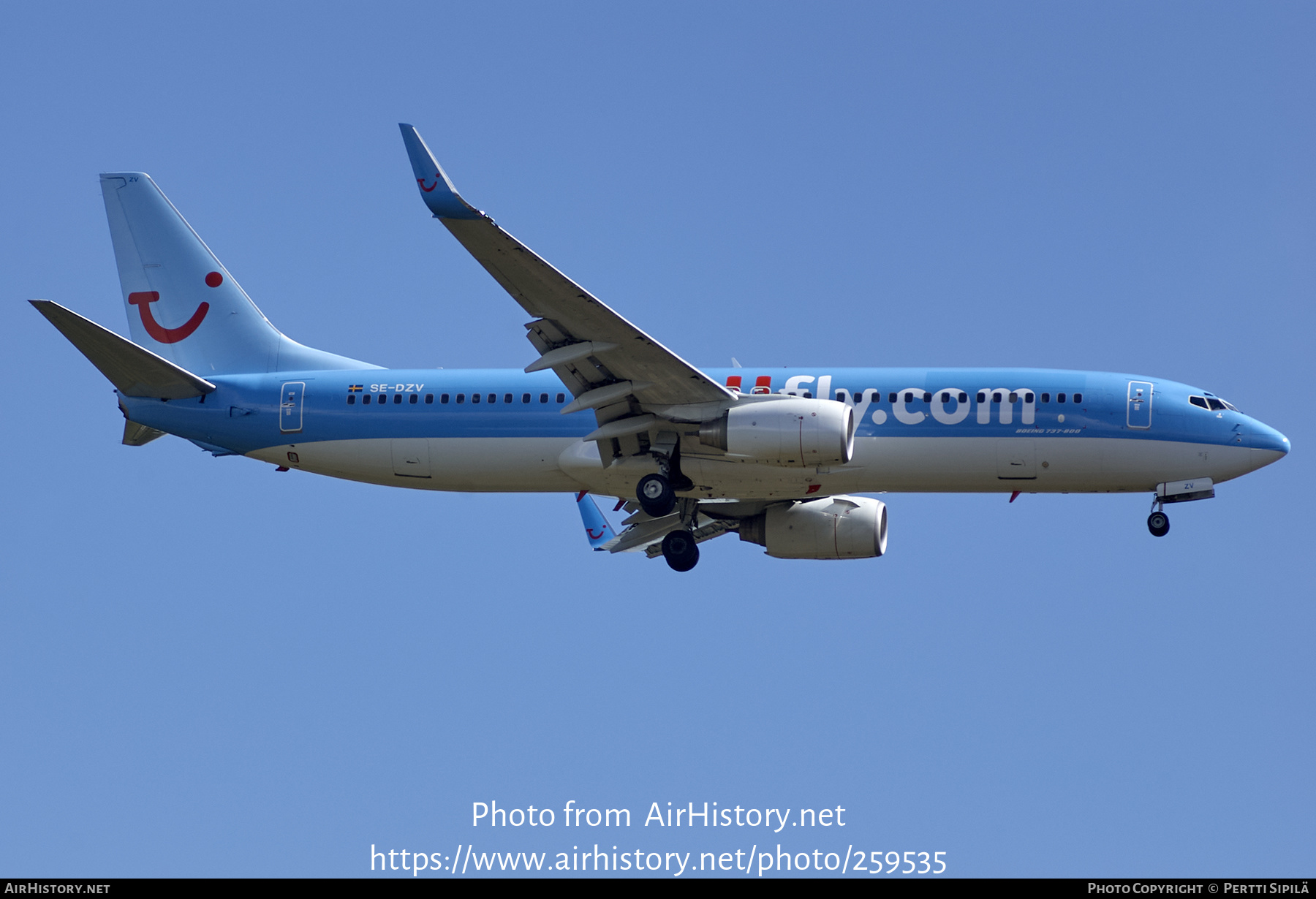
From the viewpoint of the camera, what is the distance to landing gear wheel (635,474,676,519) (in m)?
33.9

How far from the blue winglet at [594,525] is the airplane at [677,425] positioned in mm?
4423

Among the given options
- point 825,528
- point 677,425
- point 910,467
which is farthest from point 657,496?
point 825,528

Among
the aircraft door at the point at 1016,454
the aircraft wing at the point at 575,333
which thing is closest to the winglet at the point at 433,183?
the aircraft wing at the point at 575,333

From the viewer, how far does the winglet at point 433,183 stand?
26609 millimetres

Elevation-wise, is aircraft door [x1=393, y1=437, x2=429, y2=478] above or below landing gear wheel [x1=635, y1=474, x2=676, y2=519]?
above

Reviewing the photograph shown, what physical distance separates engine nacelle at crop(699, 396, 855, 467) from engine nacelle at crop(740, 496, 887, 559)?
18.5 ft

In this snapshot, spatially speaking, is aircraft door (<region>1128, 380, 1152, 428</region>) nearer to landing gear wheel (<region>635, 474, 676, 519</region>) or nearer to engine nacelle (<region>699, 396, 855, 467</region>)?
engine nacelle (<region>699, 396, 855, 467</region>)

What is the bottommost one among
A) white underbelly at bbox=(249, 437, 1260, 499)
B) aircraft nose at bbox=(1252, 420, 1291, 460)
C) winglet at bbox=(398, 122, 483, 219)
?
white underbelly at bbox=(249, 437, 1260, 499)

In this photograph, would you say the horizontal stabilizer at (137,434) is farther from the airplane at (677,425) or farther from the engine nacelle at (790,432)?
the engine nacelle at (790,432)

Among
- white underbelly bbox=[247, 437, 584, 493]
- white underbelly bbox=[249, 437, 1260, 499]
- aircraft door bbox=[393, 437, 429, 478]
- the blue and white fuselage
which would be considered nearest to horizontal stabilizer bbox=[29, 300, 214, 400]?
the blue and white fuselage

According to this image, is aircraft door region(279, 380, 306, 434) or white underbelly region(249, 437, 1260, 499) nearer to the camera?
white underbelly region(249, 437, 1260, 499)

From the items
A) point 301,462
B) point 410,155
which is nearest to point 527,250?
point 410,155

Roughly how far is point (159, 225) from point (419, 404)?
1035 centimetres

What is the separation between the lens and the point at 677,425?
33.6 meters
